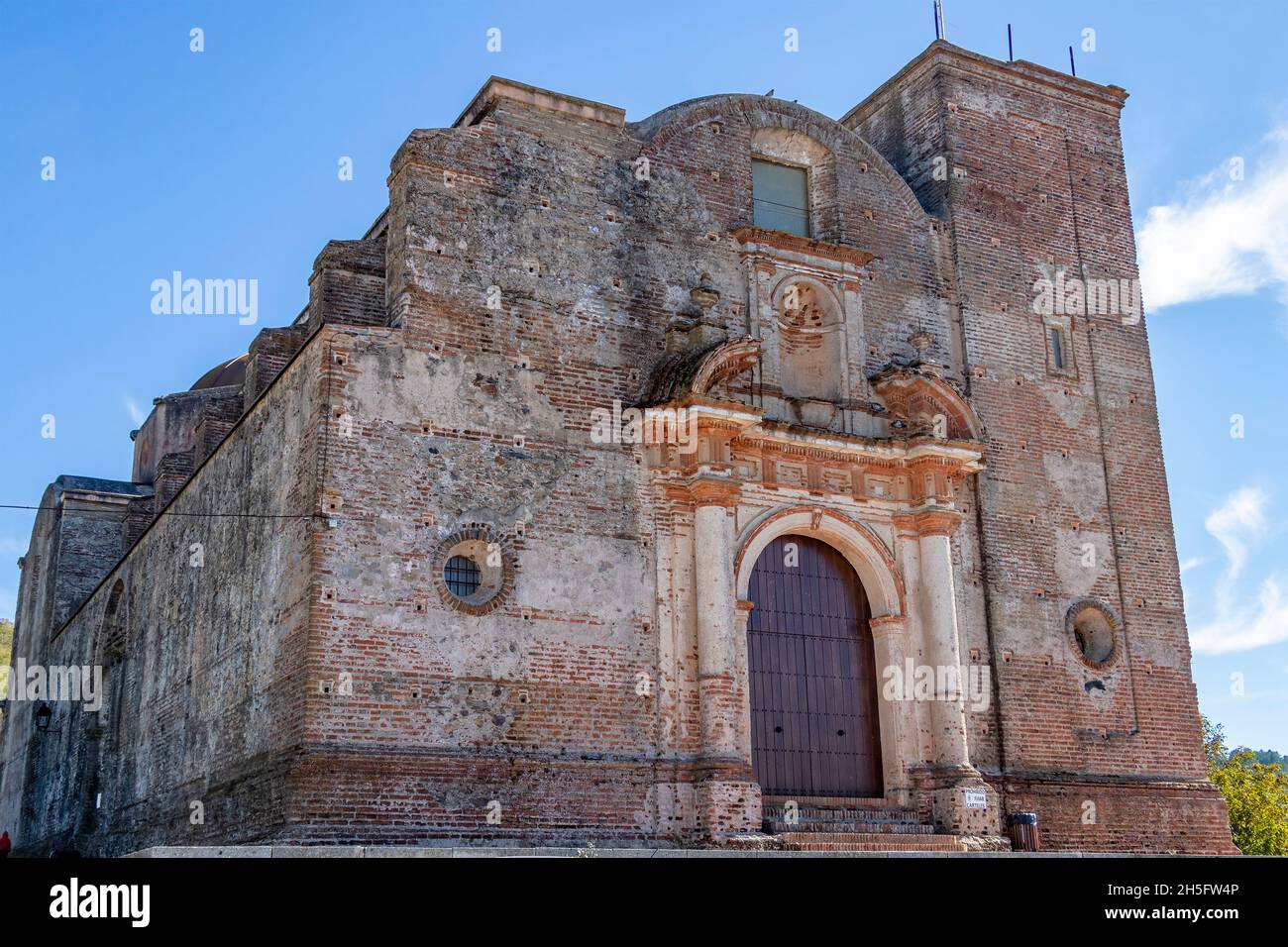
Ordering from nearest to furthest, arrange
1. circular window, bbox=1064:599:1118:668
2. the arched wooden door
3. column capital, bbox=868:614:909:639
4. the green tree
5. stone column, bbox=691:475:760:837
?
stone column, bbox=691:475:760:837
the arched wooden door
column capital, bbox=868:614:909:639
circular window, bbox=1064:599:1118:668
the green tree

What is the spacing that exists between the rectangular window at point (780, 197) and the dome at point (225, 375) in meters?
15.6

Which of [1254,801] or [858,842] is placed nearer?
[858,842]

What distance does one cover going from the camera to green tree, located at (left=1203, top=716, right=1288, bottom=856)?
78.0 ft

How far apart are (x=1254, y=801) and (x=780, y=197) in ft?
50.1

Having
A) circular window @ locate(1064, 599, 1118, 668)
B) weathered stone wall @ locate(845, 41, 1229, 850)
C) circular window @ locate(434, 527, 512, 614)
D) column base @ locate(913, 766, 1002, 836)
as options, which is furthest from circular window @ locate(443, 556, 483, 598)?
circular window @ locate(1064, 599, 1118, 668)

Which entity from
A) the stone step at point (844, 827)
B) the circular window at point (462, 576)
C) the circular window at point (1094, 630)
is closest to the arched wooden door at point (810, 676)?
the stone step at point (844, 827)

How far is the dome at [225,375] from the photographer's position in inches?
1202

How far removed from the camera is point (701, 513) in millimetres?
15469

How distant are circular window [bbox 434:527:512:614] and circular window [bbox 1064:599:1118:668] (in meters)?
7.76

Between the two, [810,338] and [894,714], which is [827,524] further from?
[810,338]

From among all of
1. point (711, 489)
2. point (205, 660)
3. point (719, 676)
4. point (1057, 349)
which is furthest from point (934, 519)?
point (205, 660)

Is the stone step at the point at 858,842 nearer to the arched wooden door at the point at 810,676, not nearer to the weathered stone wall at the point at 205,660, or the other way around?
the arched wooden door at the point at 810,676

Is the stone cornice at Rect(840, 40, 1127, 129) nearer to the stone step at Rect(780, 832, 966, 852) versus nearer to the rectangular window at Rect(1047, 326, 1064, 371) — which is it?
the rectangular window at Rect(1047, 326, 1064, 371)
